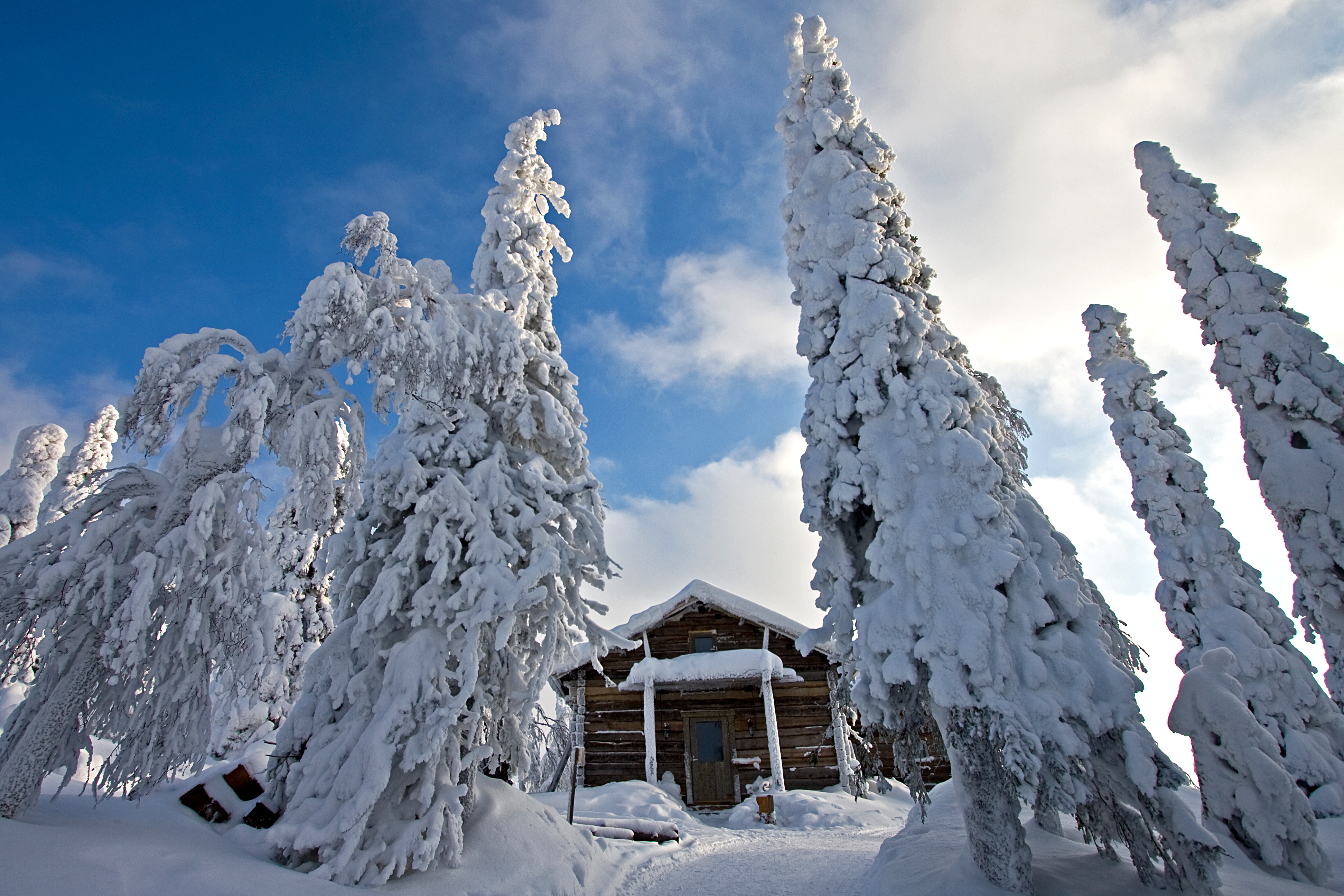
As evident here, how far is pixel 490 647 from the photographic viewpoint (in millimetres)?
7586

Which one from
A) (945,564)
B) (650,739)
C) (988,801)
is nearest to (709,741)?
(650,739)

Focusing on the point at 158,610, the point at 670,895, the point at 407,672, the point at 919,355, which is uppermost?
the point at 919,355

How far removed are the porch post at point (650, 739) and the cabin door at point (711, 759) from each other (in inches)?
44.6

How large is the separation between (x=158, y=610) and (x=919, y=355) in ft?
27.0

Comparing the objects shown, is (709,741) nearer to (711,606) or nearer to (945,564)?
(711,606)

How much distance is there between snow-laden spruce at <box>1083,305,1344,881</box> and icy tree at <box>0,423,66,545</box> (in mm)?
32177

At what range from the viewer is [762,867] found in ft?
28.1

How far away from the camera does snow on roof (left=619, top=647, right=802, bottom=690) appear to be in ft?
57.5

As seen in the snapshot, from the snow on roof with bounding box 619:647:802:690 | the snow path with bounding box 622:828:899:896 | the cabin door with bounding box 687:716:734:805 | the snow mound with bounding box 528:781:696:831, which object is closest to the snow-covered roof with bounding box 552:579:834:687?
the snow on roof with bounding box 619:647:802:690

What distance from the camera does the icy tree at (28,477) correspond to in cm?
2052

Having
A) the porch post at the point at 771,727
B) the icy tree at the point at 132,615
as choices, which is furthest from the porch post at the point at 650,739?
the icy tree at the point at 132,615

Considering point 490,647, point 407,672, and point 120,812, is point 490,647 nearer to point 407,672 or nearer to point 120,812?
point 407,672

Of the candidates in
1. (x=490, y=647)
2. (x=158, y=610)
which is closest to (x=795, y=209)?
Answer: (x=490, y=647)

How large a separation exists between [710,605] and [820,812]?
Result: 7553 mm
